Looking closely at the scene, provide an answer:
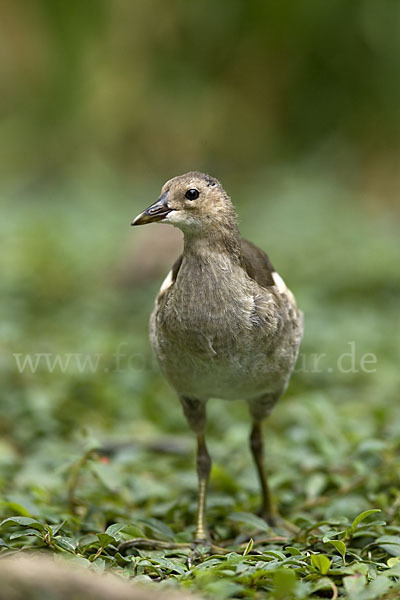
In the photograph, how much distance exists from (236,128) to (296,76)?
1.24m

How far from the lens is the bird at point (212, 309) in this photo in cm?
357

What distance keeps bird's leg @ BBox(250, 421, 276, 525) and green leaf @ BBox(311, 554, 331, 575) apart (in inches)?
37.8

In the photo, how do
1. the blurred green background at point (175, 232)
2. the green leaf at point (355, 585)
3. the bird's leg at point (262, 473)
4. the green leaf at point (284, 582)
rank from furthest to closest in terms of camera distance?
the blurred green background at point (175, 232) → the bird's leg at point (262, 473) → the green leaf at point (355, 585) → the green leaf at point (284, 582)

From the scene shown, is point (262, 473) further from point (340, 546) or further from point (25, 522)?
point (25, 522)

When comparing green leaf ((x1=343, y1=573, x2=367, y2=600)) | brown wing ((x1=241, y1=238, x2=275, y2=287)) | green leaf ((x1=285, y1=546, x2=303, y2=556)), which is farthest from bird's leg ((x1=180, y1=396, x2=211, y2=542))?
green leaf ((x1=343, y1=573, x2=367, y2=600))

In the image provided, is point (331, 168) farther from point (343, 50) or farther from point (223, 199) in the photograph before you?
point (223, 199)

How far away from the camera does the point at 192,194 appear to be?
3576mm

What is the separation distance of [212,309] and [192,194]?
20.6 inches

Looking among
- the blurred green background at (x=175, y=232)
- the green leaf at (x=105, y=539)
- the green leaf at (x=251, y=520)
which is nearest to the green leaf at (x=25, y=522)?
the green leaf at (x=105, y=539)

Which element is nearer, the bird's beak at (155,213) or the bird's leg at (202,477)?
the bird's beak at (155,213)

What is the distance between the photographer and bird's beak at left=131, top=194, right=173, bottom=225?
353 centimetres

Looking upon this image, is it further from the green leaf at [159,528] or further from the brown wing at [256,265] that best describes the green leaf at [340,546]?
the brown wing at [256,265]

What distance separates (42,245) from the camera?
8969mm

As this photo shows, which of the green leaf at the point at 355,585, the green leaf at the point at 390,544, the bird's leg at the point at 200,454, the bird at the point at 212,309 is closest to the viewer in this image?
the green leaf at the point at 355,585
